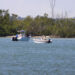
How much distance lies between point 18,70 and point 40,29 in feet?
529

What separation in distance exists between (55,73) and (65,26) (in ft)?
545

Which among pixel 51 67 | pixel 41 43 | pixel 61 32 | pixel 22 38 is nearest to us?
pixel 51 67

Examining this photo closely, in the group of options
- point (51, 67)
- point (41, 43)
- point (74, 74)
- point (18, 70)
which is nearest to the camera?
point (74, 74)

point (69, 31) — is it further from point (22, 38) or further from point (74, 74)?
point (74, 74)

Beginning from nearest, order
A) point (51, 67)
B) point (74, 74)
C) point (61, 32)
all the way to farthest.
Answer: point (74, 74), point (51, 67), point (61, 32)

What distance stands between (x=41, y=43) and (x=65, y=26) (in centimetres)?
9058

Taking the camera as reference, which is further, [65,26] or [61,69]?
[65,26]

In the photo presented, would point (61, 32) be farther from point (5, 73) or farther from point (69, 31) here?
point (5, 73)

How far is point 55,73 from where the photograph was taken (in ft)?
112

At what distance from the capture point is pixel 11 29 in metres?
199

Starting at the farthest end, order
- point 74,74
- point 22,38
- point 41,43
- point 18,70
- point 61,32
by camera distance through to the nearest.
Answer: point 61,32 → point 22,38 → point 41,43 → point 18,70 → point 74,74

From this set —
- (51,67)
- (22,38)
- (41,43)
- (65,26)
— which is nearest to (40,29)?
(65,26)

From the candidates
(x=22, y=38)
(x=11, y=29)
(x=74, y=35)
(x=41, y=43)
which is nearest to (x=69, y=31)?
(x=74, y=35)

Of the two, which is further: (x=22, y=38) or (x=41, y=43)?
(x=22, y=38)
